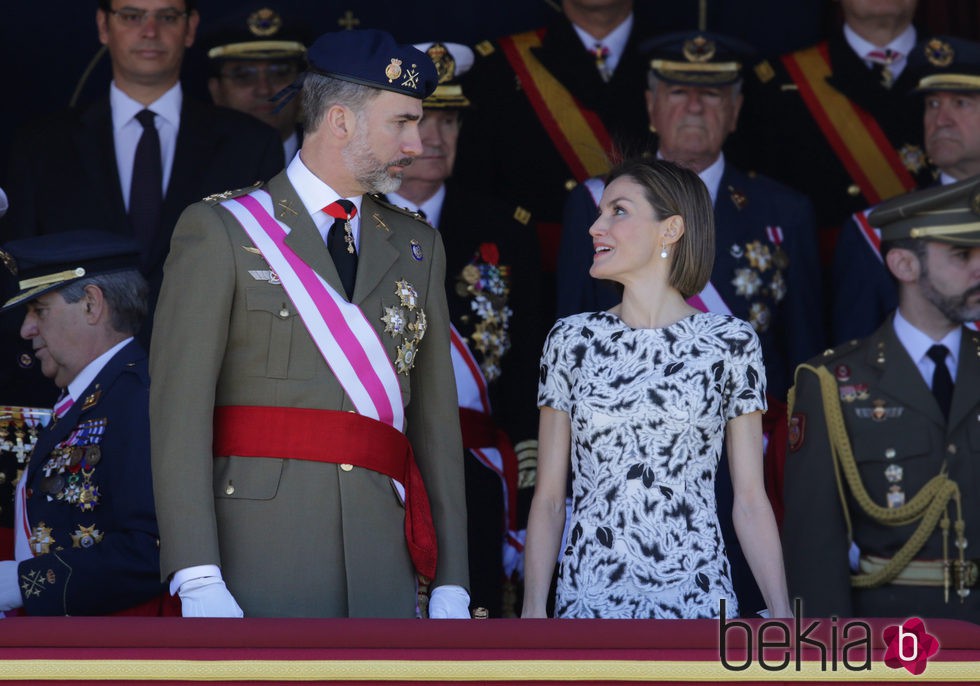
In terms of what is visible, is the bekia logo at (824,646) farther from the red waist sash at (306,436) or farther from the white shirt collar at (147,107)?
the white shirt collar at (147,107)

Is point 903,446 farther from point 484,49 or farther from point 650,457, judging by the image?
point 484,49

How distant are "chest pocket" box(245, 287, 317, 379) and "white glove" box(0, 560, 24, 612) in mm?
915

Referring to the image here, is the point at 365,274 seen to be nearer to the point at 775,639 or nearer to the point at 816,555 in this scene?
the point at 775,639

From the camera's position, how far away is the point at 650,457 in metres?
3.53

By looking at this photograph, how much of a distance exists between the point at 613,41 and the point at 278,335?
111 inches

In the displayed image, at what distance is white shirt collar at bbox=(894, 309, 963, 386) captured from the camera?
189 inches

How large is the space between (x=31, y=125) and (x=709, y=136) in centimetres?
200

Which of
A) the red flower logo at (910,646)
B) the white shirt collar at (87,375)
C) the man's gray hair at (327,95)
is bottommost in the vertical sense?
the red flower logo at (910,646)

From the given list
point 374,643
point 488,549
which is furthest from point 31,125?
point 374,643

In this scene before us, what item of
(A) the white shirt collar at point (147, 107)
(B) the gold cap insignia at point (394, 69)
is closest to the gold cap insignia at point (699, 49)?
(A) the white shirt collar at point (147, 107)

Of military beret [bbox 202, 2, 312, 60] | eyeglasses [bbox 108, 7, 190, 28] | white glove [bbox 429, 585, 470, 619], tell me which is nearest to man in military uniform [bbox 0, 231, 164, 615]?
white glove [bbox 429, 585, 470, 619]

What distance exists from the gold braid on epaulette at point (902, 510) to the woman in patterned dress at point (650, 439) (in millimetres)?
1149

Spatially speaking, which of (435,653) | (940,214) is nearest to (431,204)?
(940,214)

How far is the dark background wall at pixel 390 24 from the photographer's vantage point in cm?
610
